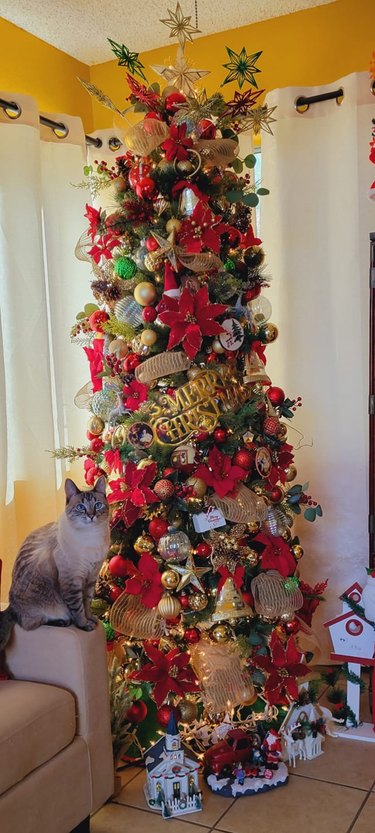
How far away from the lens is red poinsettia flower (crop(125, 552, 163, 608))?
2.24 meters

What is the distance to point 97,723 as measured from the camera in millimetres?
1958

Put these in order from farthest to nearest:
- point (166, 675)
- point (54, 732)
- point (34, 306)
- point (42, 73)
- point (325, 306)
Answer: point (42, 73) → point (325, 306) → point (34, 306) → point (166, 675) → point (54, 732)

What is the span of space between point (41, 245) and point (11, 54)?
834 millimetres

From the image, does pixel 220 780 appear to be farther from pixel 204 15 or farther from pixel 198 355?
pixel 204 15

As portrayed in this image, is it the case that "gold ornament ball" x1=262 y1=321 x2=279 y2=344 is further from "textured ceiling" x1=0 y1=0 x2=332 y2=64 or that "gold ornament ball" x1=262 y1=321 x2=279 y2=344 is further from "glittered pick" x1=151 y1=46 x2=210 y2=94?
"textured ceiling" x1=0 y1=0 x2=332 y2=64

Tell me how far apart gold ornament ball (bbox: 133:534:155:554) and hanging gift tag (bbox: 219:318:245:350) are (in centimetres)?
66

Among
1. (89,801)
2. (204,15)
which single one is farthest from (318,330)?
(89,801)

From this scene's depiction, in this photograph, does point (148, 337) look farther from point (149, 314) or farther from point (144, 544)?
point (144, 544)

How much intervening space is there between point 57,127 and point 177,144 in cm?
99

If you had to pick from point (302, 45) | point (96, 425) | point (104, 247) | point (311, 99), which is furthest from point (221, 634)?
point (302, 45)

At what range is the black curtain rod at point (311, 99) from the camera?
9.53 ft

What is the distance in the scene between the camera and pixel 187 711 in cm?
227

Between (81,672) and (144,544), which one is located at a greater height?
(144,544)

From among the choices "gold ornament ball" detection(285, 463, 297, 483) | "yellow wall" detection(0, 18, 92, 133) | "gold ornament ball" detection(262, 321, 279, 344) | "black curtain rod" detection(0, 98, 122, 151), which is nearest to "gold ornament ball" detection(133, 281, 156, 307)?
"gold ornament ball" detection(262, 321, 279, 344)
